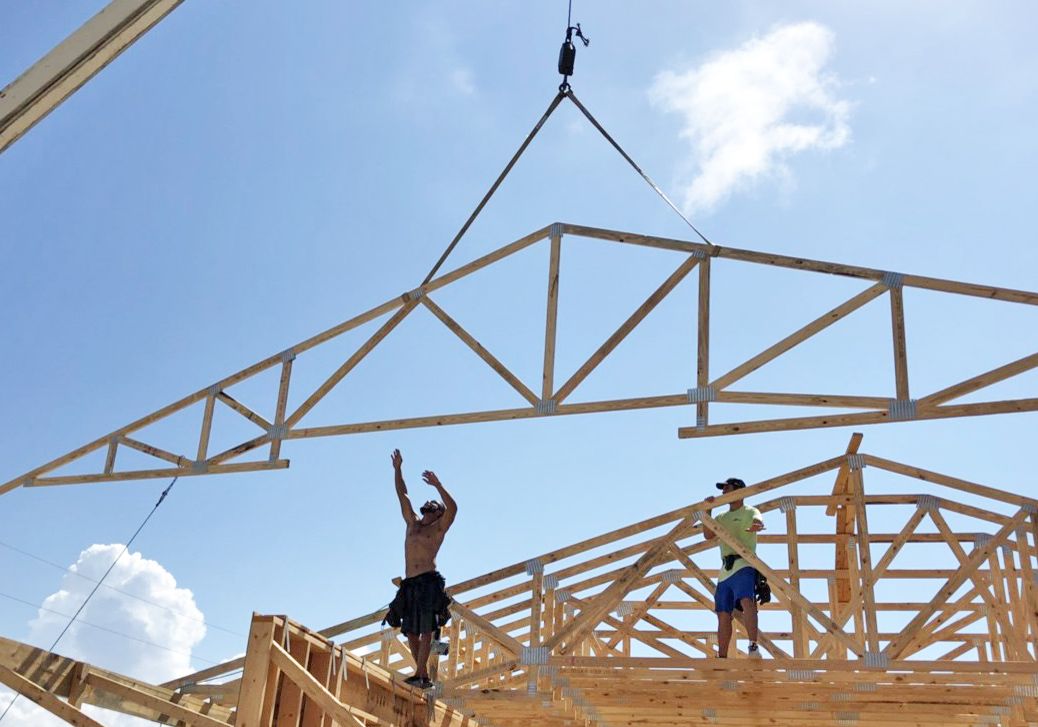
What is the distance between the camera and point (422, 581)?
10883 mm

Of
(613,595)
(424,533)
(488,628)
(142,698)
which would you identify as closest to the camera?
(142,698)

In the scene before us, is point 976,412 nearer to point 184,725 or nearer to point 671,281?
point 671,281

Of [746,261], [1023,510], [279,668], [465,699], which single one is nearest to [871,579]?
[1023,510]

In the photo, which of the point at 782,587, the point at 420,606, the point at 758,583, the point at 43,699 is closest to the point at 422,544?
the point at 420,606

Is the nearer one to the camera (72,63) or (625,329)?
(72,63)

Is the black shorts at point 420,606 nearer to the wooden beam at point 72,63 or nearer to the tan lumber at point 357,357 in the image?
the tan lumber at point 357,357

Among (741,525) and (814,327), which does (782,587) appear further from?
(814,327)

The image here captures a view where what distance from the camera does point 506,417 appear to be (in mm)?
11078

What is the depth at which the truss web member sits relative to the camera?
11273mm

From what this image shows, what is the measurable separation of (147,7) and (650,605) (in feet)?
30.4

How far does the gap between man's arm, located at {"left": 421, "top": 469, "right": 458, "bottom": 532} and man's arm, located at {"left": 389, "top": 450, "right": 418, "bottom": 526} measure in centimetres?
26

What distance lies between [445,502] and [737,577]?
9.50 feet

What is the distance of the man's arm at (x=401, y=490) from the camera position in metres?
10.7

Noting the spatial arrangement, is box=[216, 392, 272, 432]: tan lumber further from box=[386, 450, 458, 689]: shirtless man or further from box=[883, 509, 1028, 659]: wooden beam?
box=[883, 509, 1028, 659]: wooden beam
